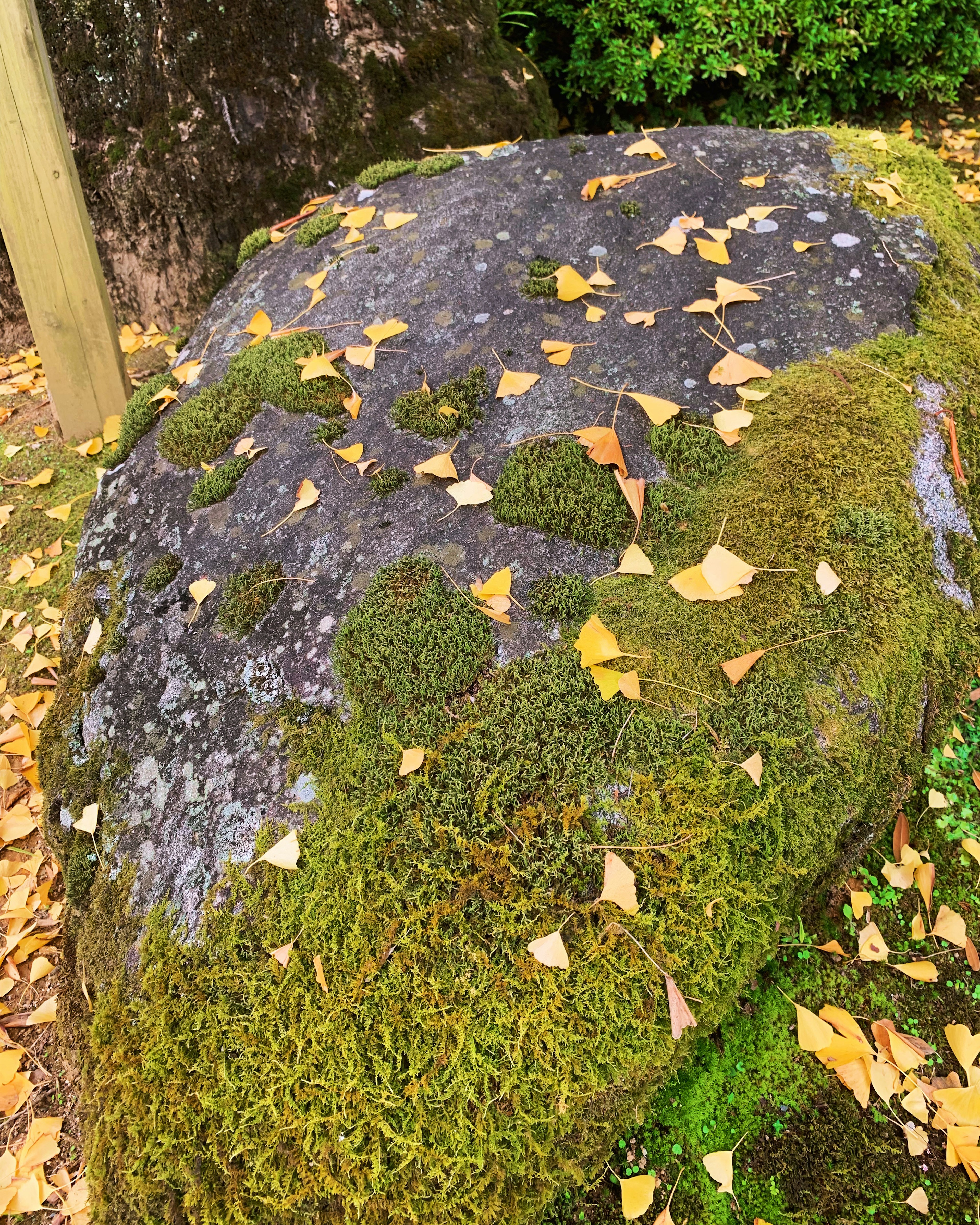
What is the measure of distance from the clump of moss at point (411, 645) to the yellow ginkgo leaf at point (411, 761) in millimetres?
122

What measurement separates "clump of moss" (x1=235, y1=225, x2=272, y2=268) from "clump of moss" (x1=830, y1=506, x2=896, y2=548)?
113 inches

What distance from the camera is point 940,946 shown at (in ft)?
7.79

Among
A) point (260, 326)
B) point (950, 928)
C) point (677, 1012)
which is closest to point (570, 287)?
point (260, 326)

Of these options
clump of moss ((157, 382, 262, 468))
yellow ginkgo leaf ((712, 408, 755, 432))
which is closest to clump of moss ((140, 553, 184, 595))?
clump of moss ((157, 382, 262, 468))

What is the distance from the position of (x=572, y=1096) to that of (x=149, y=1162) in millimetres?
924

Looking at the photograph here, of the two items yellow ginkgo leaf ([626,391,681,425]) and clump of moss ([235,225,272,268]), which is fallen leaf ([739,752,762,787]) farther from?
clump of moss ([235,225,272,268])

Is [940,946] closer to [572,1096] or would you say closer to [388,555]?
[572,1096]

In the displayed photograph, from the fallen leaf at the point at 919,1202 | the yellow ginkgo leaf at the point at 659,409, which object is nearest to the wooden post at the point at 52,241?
the yellow ginkgo leaf at the point at 659,409

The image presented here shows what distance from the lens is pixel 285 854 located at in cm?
189

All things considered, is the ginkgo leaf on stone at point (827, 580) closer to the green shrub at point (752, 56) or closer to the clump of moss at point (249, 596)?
the clump of moss at point (249, 596)

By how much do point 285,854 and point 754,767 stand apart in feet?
3.82

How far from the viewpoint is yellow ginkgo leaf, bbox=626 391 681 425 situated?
2471mm

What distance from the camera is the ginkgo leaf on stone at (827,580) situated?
2.12 meters

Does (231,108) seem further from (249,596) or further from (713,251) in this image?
(249,596)
